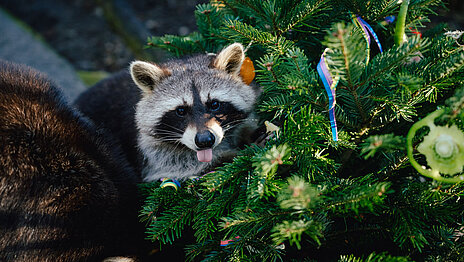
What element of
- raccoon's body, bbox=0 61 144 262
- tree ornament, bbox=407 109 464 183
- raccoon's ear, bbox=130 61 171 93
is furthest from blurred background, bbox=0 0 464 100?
tree ornament, bbox=407 109 464 183

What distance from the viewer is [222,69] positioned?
2.44 meters

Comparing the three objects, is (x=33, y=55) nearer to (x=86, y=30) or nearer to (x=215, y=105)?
(x=86, y=30)

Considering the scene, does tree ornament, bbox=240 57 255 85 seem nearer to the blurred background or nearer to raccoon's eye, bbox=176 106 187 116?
raccoon's eye, bbox=176 106 187 116

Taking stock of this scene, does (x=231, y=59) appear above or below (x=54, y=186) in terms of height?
above

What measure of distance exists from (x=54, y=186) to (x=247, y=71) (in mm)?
1241

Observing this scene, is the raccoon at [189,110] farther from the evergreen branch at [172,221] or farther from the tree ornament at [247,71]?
the evergreen branch at [172,221]

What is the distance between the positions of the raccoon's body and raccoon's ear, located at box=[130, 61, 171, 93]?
419 mm

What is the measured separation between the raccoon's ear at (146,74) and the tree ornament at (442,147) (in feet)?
5.36

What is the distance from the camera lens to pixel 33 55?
5156 millimetres

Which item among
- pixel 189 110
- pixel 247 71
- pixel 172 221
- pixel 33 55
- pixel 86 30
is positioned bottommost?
pixel 172 221

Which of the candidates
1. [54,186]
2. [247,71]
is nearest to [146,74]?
[247,71]

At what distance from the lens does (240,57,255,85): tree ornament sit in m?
2.29

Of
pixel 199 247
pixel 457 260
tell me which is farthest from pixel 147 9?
pixel 457 260

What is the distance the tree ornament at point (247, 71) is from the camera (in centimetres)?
229
